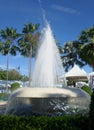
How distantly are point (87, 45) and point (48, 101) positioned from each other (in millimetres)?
30274

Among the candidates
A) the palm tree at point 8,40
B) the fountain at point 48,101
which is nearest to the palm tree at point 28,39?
the palm tree at point 8,40

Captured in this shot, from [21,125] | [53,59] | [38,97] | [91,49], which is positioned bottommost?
[21,125]

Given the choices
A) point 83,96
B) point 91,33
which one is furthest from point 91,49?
point 83,96

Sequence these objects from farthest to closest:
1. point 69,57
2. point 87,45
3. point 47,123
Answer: point 69,57 < point 87,45 < point 47,123

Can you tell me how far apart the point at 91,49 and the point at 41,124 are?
3269 cm

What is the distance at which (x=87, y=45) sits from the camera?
131 feet

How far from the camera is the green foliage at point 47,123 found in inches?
300

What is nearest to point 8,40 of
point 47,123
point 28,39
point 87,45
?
point 28,39

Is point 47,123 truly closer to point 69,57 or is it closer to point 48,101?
point 48,101

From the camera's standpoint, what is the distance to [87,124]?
7656 millimetres

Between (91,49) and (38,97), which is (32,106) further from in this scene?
(91,49)

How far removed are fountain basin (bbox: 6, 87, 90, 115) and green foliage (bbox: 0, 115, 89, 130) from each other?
2.16m

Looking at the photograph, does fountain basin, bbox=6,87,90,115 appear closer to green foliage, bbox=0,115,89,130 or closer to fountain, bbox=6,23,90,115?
fountain, bbox=6,23,90,115

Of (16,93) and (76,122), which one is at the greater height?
(16,93)
